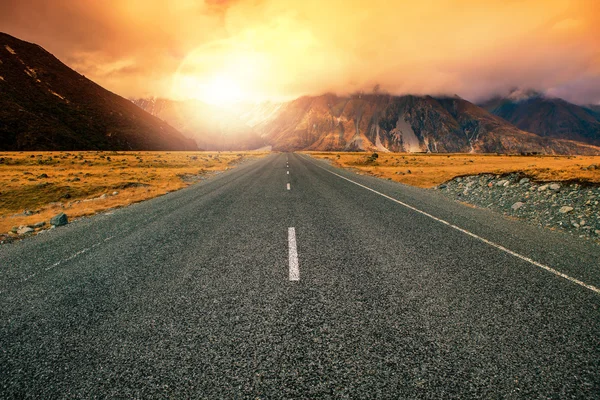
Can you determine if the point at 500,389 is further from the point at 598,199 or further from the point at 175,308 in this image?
the point at 598,199

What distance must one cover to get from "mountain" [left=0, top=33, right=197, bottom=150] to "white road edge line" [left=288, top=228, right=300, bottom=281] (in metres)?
133

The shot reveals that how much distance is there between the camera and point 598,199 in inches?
385

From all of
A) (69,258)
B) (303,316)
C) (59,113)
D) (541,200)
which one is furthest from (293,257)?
(59,113)

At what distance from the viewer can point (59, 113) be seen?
121 metres

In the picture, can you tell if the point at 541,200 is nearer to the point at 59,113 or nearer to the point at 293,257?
the point at 293,257

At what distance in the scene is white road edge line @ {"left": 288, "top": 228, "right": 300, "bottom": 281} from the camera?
4625 millimetres

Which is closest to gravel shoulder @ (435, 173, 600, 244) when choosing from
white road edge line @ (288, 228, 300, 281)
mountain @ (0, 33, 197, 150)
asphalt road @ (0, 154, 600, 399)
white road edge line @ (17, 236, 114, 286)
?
asphalt road @ (0, 154, 600, 399)

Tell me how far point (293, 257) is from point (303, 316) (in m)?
1.92

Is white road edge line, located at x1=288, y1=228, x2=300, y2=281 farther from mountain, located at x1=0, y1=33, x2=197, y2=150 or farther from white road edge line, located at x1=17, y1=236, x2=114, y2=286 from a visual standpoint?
mountain, located at x1=0, y1=33, x2=197, y2=150

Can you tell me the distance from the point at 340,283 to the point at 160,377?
272 cm

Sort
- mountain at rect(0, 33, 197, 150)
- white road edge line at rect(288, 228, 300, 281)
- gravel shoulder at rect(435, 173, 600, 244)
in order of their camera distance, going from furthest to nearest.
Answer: mountain at rect(0, 33, 197, 150) < gravel shoulder at rect(435, 173, 600, 244) < white road edge line at rect(288, 228, 300, 281)

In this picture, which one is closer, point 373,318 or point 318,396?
point 318,396

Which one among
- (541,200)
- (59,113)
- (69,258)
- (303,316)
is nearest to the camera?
(303,316)

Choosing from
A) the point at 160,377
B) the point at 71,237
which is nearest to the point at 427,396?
the point at 160,377
